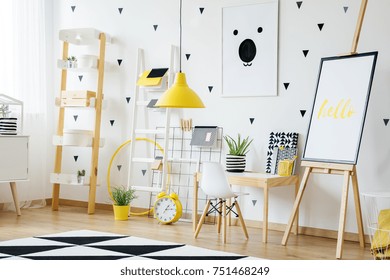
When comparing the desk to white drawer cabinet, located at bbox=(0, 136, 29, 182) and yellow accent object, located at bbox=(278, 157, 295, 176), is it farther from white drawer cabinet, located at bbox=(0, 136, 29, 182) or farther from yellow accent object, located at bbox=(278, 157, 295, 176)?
white drawer cabinet, located at bbox=(0, 136, 29, 182)

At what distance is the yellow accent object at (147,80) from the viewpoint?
589 centimetres

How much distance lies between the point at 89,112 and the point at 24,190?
1114 mm

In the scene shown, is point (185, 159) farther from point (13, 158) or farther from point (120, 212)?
point (13, 158)

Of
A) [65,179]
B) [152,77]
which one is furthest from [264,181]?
[65,179]

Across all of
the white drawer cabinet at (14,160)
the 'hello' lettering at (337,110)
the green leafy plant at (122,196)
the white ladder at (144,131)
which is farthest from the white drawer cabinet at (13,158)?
the 'hello' lettering at (337,110)

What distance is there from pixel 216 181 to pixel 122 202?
4.89ft

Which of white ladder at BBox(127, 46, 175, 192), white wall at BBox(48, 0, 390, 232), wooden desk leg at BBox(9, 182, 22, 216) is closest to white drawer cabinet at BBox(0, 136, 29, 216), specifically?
wooden desk leg at BBox(9, 182, 22, 216)

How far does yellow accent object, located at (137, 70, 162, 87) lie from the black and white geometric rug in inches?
70.9

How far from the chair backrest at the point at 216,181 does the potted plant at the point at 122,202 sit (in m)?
1.38

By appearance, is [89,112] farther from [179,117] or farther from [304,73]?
[304,73]

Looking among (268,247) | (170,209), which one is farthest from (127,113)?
(268,247)

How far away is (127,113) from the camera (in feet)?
20.8

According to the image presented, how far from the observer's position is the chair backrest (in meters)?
4.64
